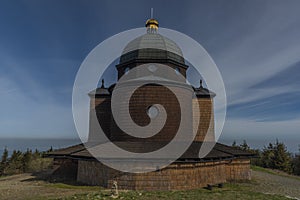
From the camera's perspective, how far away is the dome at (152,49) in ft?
64.5

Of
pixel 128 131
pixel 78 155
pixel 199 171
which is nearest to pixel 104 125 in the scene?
pixel 128 131

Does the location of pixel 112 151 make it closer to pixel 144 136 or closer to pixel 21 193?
pixel 144 136

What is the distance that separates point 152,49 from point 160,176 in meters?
11.6

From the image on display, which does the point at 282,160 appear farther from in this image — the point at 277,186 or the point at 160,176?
the point at 160,176

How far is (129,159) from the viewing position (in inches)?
496

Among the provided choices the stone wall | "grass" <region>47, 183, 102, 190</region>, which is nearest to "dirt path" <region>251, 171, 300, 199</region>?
the stone wall

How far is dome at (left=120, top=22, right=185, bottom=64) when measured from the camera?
64.5 feet

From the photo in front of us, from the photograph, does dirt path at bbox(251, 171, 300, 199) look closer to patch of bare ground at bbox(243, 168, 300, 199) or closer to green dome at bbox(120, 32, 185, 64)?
patch of bare ground at bbox(243, 168, 300, 199)

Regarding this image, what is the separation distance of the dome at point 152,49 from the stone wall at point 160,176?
32.4 feet

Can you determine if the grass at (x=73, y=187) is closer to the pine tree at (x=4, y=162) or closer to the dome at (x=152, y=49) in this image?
the dome at (x=152, y=49)

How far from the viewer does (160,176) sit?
1258 centimetres

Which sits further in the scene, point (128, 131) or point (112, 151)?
point (128, 131)

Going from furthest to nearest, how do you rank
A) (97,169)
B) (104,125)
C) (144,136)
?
1. (104,125)
2. (144,136)
3. (97,169)

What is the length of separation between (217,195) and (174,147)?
13.5 feet
